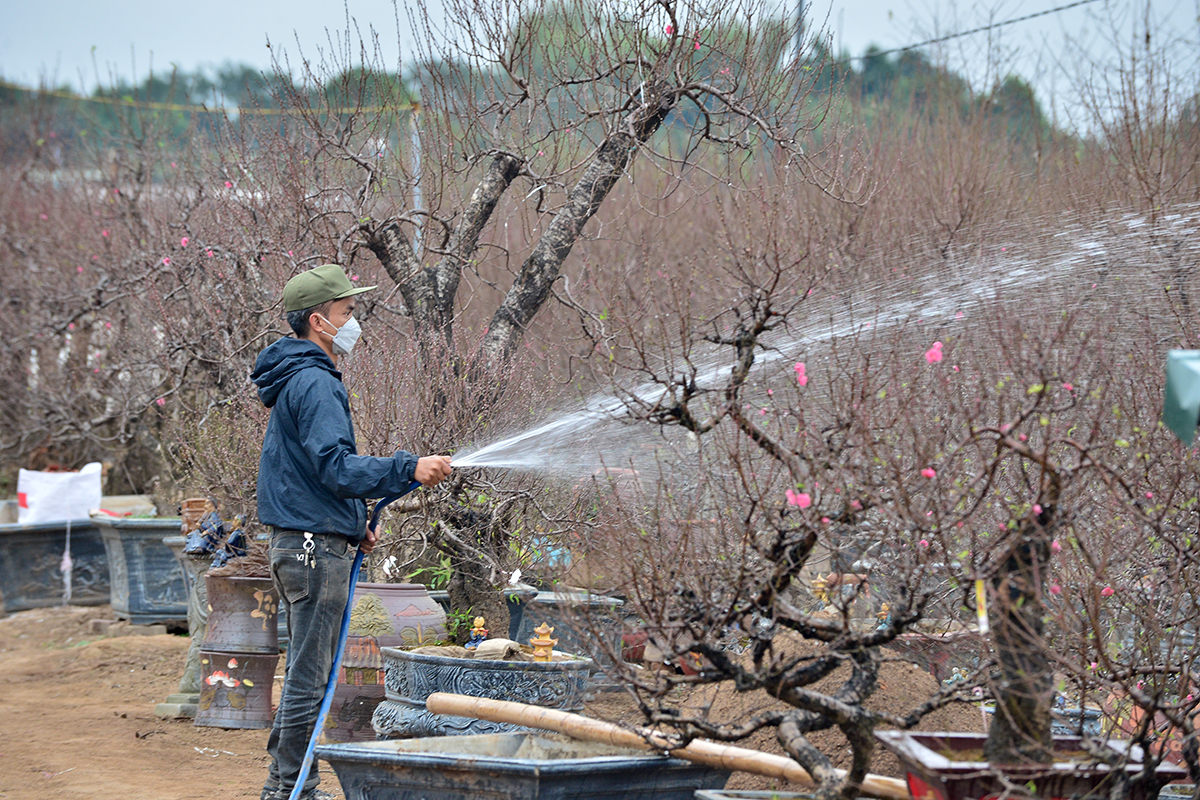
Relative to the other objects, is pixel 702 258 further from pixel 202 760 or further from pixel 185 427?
pixel 202 760

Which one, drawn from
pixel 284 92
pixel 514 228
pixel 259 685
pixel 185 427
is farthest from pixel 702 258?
pixel 259 685

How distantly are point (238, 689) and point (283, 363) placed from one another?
109 inches

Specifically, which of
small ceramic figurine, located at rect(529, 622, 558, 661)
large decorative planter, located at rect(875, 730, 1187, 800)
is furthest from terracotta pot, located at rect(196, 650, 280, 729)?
large decorative planter, located at rect(875, 730, 1187, 800)

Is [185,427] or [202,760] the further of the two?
[185,427]

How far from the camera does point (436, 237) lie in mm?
7434

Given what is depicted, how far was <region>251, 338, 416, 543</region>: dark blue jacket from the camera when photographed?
12.6 feet

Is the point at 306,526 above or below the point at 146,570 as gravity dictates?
above

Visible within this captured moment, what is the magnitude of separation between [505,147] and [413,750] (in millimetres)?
4235

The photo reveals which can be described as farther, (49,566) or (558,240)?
(49,566)

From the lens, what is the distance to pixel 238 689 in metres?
6.12

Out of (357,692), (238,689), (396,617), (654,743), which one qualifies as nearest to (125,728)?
(238,689)

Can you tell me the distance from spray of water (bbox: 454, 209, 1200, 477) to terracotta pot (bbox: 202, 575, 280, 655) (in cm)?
142

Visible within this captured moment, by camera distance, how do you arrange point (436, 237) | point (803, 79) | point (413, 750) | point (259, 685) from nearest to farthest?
point (413, 750), point (259, 685), point (803, 79), point (436, 237)

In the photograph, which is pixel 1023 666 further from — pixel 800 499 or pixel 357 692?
pixel 357 692
